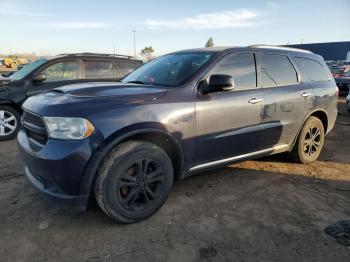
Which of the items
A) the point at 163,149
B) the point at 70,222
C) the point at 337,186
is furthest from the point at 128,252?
the point at 337,186

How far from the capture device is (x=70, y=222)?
3.34m

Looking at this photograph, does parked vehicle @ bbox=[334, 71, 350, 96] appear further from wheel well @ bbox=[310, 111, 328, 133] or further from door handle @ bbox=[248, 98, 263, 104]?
door handle @ bbox=[248, 98, 263, 104]

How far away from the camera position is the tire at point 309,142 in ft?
16.3

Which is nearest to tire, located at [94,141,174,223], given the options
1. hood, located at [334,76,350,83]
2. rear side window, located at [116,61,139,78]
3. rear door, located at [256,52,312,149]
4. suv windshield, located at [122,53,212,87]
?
suv windshield, located at [122,53,212,87]

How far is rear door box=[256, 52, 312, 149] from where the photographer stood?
4305 millimetres

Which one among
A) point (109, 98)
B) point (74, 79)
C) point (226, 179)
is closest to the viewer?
point (109, 98)

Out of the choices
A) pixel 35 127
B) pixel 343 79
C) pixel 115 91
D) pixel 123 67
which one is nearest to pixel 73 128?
pixel 35 127

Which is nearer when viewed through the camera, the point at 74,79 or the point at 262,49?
the point at 262,49

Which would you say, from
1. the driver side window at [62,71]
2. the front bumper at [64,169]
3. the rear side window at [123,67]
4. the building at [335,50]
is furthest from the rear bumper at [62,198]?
the building at [335,50]

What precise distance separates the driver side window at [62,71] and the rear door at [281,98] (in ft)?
14.5

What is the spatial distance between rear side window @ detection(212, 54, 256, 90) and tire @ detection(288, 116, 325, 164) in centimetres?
135

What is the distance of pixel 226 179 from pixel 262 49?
180cm

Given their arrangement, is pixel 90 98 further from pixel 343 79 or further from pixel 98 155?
pixel 343 79

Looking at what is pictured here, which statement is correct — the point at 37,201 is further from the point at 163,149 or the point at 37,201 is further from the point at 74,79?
the point at 74,79
